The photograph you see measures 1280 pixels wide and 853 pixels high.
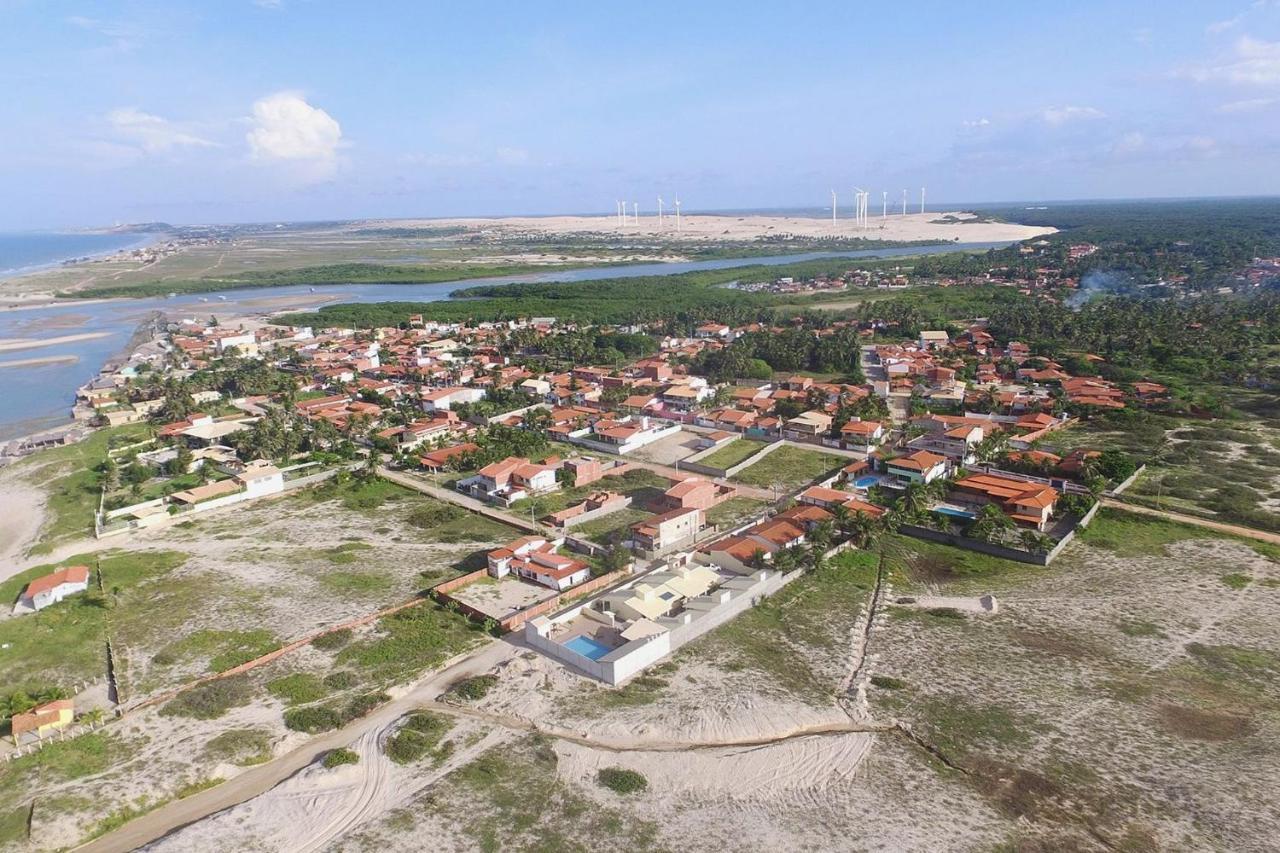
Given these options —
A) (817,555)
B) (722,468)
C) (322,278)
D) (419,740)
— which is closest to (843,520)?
(817,555)

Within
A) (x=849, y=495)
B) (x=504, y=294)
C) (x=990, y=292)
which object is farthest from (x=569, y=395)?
(x=990, y=292)

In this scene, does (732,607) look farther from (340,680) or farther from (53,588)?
(53,588)

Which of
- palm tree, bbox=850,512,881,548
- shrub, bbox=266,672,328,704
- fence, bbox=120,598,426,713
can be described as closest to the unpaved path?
palm tree, bbox=850,512,881,548

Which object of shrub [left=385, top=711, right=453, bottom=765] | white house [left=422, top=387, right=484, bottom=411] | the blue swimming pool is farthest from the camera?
white house [left=422, top=387, right=484, bottom=411]

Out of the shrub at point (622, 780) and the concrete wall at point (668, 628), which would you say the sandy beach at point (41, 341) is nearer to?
the concrete wall at point (668, 628)

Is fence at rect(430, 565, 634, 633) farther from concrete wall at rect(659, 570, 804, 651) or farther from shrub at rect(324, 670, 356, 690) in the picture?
shrub at rect(324, 670, 356, 690)

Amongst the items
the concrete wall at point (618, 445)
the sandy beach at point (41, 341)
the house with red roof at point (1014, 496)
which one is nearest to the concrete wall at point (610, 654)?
the house with red roof at point (1014, 496)
